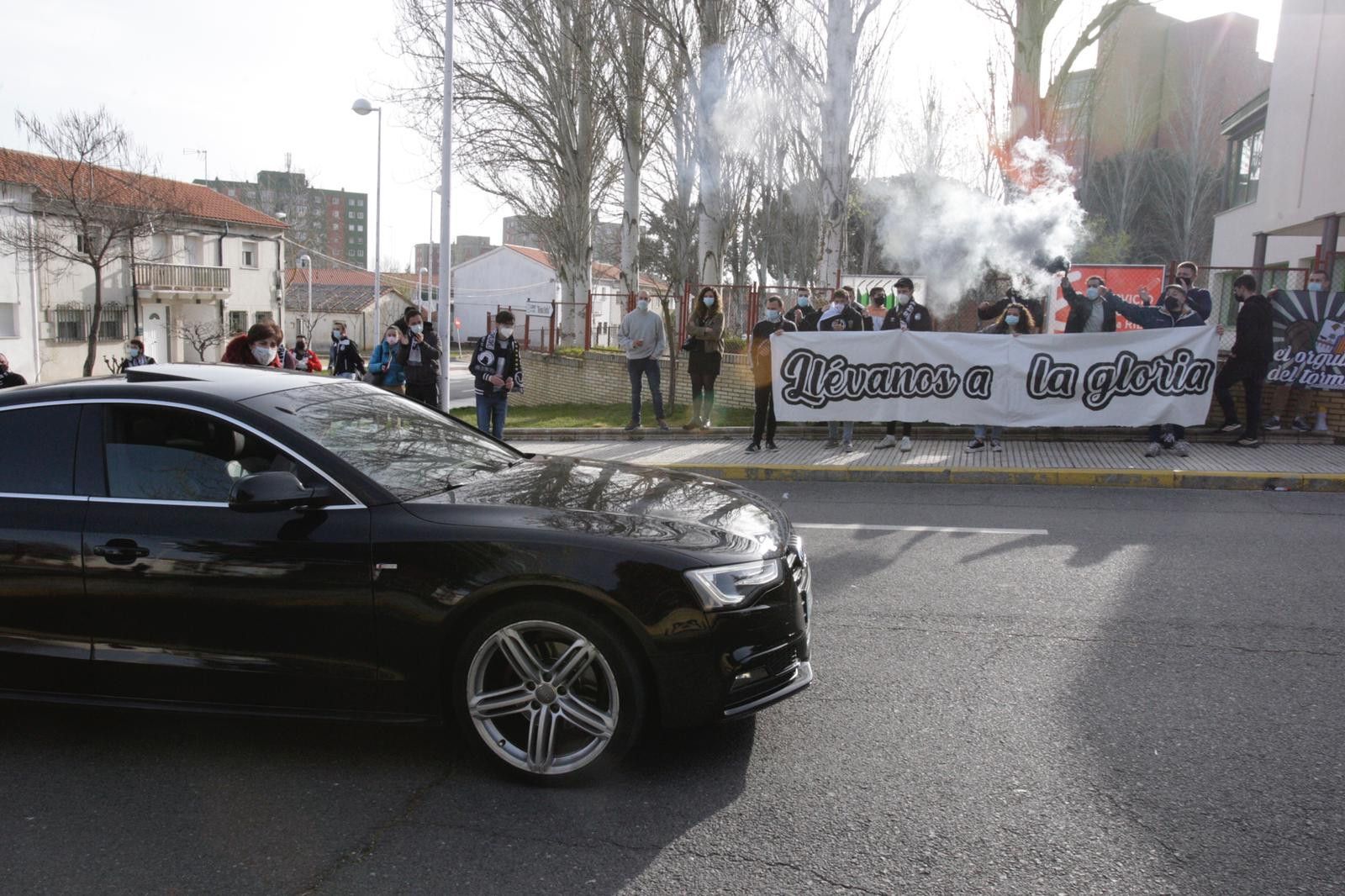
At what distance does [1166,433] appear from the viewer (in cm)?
1131

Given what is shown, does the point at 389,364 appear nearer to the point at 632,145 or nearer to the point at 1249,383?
the point at 1249,383

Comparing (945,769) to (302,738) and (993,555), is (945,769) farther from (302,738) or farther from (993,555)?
(993,555)

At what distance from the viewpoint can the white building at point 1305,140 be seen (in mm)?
→ 15672

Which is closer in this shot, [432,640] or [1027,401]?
[432,640]

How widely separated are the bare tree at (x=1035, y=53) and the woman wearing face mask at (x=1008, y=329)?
30.8 feet

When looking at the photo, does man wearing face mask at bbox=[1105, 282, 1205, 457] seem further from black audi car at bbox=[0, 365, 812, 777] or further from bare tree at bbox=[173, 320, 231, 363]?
bare tree at bbox=[173, 320, 231, 363]

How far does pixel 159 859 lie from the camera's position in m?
2.99

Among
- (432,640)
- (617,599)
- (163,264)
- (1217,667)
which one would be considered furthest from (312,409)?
(163,264)

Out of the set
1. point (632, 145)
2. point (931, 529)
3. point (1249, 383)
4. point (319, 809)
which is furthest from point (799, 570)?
point (632, 145)

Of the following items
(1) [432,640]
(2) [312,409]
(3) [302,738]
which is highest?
(2) [312,409]

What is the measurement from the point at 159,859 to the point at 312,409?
177 centimetres

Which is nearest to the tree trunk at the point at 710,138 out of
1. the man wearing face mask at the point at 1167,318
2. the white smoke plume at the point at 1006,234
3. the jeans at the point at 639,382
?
the white smoke plume at the point at 1006,234

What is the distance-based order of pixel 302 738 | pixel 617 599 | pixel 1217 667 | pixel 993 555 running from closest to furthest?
pixel 617 599 < pixel 302 738 < pixel 1217 667 < pixel 993 555

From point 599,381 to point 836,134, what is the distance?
683 cm
